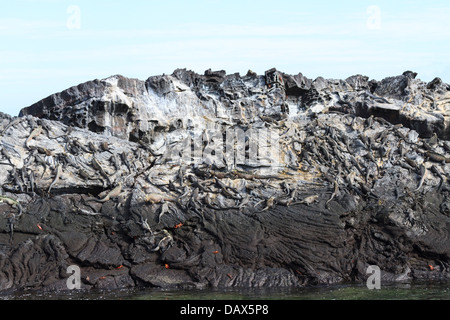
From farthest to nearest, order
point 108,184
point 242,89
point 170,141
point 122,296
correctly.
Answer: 1. point 242,89
2. point 170,141
3. point 108,184
4. point 122,296

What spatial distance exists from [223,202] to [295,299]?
3445 millimetres

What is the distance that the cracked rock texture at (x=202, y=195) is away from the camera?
48.4 feet

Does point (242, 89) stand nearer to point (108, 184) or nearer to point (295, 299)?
point (108, 184)

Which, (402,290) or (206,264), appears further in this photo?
(206,264)

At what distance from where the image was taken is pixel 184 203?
15.5m

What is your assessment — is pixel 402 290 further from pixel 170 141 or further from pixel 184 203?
pixel 170 141

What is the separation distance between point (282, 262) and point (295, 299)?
1.92m

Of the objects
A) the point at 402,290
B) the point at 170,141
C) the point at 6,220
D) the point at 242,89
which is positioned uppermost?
the point at 242,89

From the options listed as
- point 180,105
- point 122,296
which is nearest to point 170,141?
point 180,105

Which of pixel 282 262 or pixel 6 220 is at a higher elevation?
pixel 6 220

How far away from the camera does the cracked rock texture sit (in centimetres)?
1476

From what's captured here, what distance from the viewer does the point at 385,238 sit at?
50.7ft

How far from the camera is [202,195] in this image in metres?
15.7
